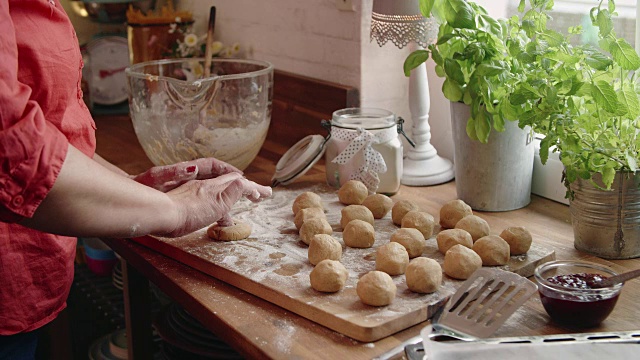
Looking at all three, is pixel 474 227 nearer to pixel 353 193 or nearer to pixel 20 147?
pixel 353 193

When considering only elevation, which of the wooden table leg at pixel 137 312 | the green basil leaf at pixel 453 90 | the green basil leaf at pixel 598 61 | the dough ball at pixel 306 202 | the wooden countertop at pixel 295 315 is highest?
the green basil leaf at pixel 598 61

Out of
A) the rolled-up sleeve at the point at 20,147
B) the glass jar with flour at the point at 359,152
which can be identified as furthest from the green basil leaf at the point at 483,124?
the rolled-up sleeve at the point at 20,147

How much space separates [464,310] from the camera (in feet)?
3.67

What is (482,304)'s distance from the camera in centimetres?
112

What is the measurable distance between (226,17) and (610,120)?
61.6 inches

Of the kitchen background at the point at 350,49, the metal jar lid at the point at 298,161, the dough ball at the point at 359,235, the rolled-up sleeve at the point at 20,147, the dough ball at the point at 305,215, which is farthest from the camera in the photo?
the kitchen background at the point at 350,49

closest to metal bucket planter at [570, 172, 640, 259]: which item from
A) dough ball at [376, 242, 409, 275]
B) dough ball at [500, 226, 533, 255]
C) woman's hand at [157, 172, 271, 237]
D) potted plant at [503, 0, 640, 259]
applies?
potted plant at [503, 0, 640, 259]

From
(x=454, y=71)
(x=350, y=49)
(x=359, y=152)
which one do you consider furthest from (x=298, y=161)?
(x=454, y=71)

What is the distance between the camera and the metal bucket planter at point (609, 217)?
1.22 metres

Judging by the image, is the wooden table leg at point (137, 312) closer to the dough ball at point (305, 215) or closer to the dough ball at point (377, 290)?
the dough ball at point (305, 215)

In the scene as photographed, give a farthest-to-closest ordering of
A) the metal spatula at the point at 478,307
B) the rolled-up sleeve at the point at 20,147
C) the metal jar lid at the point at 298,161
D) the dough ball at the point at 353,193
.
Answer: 1. the metal jar lid at the point at 298,161
2. the dough ball at the point at 353,193
3. the metal spatula at the point at 478,307
4. the rolled-up sleeve at the point at 20,147

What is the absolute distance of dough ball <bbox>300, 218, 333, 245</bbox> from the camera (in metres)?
1.35

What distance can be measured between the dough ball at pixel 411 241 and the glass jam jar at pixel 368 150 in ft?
1.18

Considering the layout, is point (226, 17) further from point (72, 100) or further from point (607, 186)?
point (607, 186)
